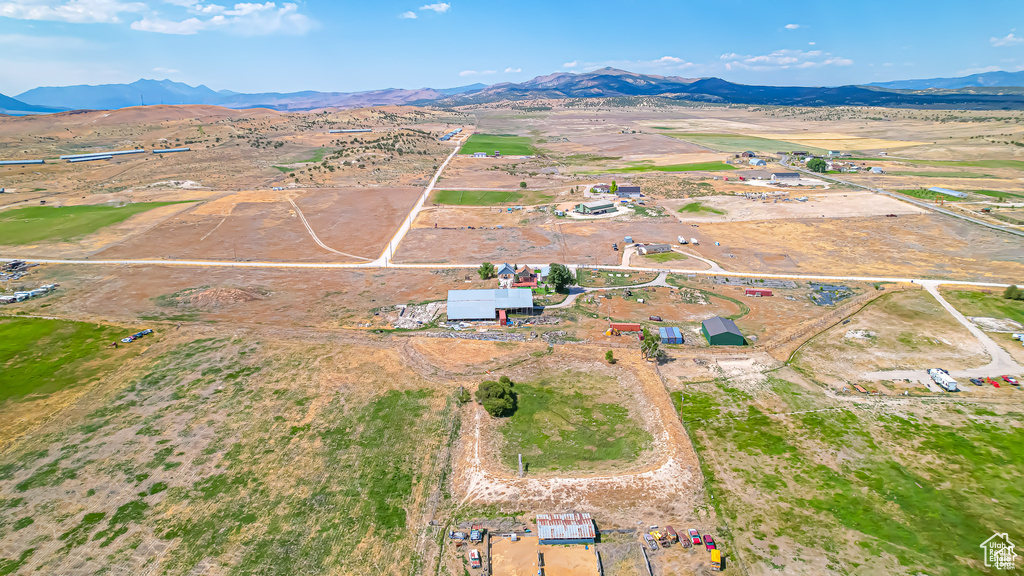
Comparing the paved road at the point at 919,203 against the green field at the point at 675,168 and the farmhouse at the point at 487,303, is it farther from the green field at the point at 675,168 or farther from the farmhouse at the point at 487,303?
the farmhouse at the point at 487,303

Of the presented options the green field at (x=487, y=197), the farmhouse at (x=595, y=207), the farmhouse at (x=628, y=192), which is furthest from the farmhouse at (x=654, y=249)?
the green field at (x=487, y=197)

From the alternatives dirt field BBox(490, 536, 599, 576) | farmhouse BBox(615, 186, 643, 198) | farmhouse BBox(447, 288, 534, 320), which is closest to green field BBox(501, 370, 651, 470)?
dirt field BBox(490, 536, 599, 576)

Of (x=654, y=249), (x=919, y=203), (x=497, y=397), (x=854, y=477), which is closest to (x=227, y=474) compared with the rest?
(x=497, y=397)

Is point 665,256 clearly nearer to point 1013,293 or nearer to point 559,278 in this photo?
point 559,278

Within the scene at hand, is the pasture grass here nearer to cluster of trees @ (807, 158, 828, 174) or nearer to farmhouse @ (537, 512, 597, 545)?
cluster of trees @ (807, 158, 828, 174)

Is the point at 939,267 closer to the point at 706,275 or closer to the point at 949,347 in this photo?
the point at 949,347

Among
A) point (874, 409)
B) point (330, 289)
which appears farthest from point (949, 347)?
point (330, 289)
